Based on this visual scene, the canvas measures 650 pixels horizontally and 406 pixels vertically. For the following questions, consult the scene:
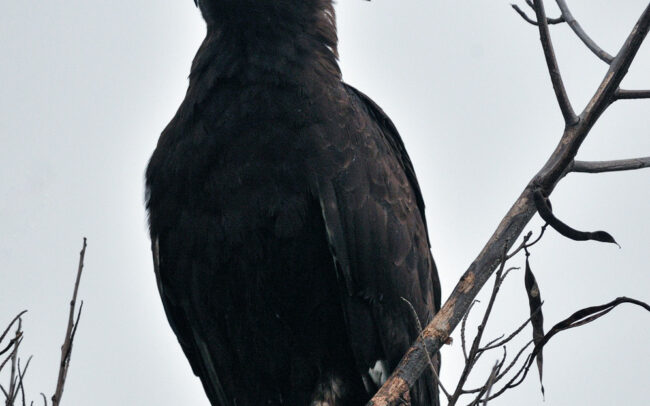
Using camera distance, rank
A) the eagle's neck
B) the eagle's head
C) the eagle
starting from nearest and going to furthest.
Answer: the eagle, the eagle's neck, the eagle's head

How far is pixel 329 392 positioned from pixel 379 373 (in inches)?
10.1

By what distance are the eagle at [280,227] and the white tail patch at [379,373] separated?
11mm

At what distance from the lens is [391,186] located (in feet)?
16.9

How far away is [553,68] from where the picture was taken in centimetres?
365

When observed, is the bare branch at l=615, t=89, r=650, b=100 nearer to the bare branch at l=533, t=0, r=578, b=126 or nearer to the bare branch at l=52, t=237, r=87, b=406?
the bare branch at l=533, t=0, r=578, b=126

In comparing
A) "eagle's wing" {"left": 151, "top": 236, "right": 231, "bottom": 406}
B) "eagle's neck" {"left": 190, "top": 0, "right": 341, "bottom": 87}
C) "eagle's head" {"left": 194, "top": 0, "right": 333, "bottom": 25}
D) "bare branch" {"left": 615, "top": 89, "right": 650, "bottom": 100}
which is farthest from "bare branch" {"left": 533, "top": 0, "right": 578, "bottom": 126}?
"eagle's wing" {"left": 151, "top": 236, "right": 231, "bottom": 406}

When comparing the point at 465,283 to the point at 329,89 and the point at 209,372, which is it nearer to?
the point at 329,89

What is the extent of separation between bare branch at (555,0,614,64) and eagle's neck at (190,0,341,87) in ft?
4.31

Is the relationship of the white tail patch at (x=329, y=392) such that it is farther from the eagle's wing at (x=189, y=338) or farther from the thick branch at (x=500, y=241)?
the thick branch at (x=500, y=241)

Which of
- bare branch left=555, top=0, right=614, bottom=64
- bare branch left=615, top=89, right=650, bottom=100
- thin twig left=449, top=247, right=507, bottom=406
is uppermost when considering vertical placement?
bare branch left=555, top=0, right=614, bottom=64

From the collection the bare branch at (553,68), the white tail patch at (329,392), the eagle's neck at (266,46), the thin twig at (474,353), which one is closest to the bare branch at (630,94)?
the bare branch at (553,68)

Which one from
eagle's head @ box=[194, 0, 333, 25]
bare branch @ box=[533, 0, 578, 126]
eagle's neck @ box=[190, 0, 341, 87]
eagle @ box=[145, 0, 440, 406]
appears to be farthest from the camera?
eagle's head @ box=[194, 0, 333, 25]

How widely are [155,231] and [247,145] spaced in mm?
691

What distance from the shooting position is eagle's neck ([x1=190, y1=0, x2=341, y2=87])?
498 centimetres
